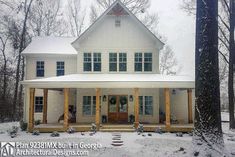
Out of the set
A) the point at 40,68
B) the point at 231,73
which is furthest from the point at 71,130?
the point at 231,73

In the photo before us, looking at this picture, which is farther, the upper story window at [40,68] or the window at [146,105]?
the upper story window at [40,68]

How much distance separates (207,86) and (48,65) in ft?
49.0

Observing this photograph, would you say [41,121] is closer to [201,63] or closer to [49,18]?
[201,63]

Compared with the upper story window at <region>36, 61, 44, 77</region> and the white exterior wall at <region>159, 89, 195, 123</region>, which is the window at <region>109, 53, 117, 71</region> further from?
the upper story window at <region>36, 61, 44, 77</region>

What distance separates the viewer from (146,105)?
18.7 metres

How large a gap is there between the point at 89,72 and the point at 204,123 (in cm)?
1150

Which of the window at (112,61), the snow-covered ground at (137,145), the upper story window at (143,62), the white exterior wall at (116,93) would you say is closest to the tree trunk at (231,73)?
the snow-covered ground at (137,145)

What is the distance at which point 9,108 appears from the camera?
2883cm

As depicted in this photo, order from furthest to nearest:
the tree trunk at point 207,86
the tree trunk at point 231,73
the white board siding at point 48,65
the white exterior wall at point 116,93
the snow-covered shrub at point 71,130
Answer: the white board siding at point 48,65 → the white exterior wall at point 116,93 → the tree trunk at point 231,73 → the snow-covered shrub at point 71,130 → the tree trunk at point 207,86

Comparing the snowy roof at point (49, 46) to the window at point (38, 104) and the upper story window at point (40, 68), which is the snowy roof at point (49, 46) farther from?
the window at point (38, 104)

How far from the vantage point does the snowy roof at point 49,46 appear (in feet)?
68.1

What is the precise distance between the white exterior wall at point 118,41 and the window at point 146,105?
216 centimetres

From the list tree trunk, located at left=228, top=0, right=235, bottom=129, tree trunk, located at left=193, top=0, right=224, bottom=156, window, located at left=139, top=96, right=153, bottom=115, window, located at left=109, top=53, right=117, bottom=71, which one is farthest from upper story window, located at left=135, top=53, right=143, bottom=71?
tree trunk, located at left=193, top=0, right=224, bottom=156

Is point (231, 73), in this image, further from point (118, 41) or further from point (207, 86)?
point (207, 86)
